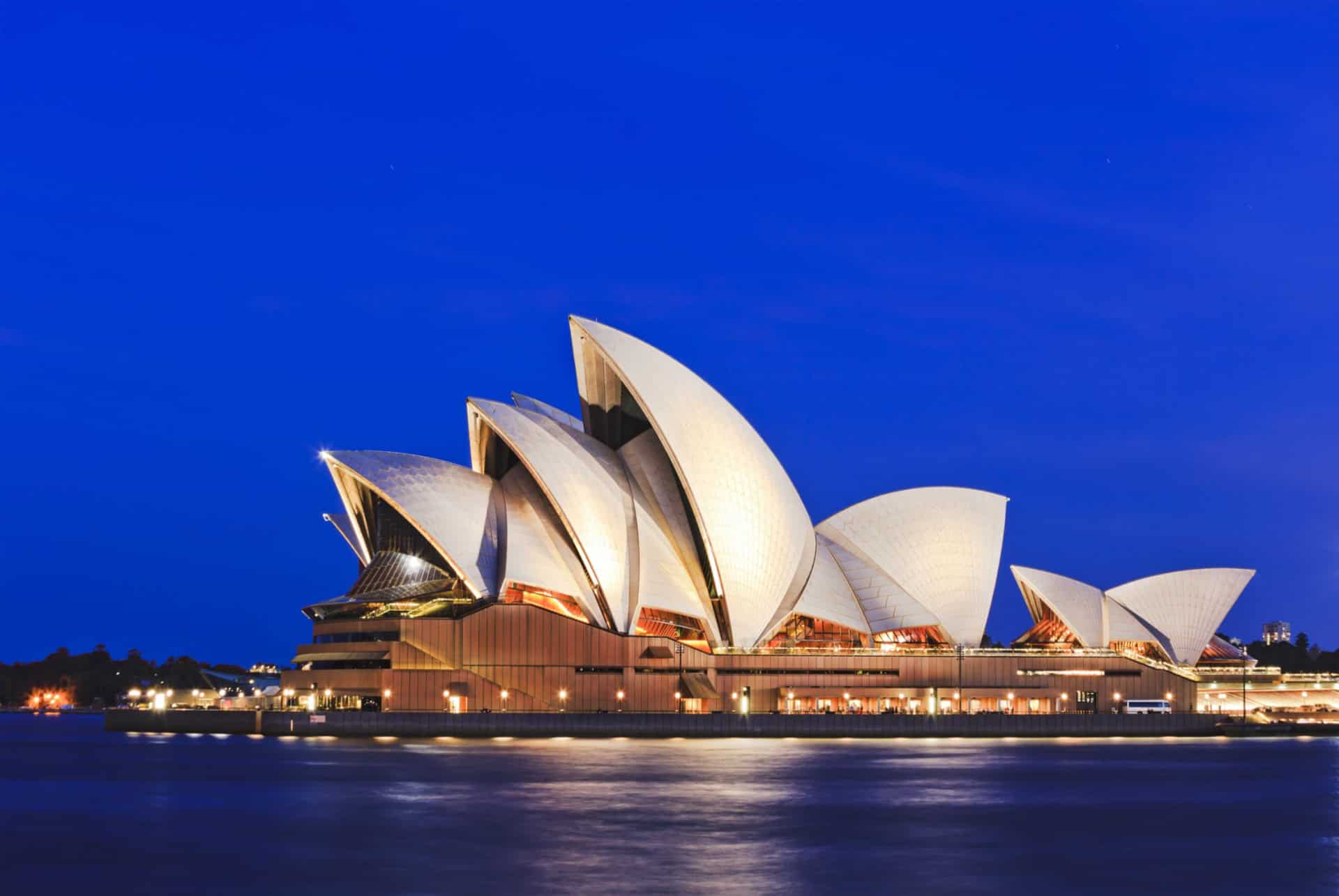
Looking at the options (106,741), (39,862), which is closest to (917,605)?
(106,741)

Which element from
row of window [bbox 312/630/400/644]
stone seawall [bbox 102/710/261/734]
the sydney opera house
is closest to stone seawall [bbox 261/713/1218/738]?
the sydney opera house

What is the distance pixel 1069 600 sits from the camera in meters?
98.6

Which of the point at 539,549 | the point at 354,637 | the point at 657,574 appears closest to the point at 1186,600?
the point at 657,574

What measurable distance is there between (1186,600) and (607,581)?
43606mm

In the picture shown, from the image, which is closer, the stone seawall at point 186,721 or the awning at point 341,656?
the awning at point 341,656

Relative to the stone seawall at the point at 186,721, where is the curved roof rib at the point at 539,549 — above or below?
above

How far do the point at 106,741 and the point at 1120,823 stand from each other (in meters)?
63.2

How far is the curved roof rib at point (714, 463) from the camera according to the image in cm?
7781

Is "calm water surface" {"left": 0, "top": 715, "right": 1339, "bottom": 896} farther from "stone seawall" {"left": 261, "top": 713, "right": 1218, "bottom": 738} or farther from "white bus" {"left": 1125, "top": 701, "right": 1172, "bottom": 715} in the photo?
"white bus" {"left": 1125, "top": 701, "right": 1172, "bottom": 715}

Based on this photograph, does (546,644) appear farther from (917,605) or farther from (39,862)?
(39,862)

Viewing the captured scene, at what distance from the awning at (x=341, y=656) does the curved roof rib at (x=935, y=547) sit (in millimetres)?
27007

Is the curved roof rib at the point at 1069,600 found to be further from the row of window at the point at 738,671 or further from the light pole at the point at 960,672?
the row of window at the point at 738,671

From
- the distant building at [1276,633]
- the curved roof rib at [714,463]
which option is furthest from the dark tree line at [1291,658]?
the curved roof rib at [714,463]

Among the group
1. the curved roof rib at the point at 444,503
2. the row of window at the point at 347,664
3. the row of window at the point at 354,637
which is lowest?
the row of window at the point at 347,664
